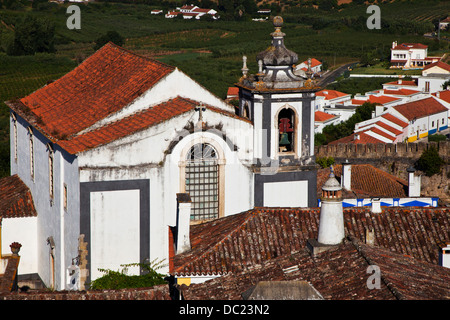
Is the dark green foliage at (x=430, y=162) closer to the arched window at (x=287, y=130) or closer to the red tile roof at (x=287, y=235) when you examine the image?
the arched window at (x=287, y=130)

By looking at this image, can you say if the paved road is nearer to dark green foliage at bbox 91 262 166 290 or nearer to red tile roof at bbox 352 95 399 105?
red tile roof at bbox 352 95 399 105

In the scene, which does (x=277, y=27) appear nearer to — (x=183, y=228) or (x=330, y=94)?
(x=183, y=228)

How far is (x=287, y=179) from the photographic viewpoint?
27.2 meters

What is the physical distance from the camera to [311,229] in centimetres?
2339

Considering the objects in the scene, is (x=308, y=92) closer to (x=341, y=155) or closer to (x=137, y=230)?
(x=137, y=230)

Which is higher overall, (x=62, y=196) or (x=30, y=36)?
(x=30, y=36)

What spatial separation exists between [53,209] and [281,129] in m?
6.58

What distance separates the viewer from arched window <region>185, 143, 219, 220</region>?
86.6 feet

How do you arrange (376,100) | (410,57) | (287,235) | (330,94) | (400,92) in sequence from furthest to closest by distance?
(410,57), (400,92), (330,94), (376,100), (287,235)

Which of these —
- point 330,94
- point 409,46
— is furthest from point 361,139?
point 409,46

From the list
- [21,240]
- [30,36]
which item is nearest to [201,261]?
[21,240]

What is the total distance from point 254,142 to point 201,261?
5449mm

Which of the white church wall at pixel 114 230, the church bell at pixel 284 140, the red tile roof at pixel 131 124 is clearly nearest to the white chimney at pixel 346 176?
the church bell at pixel 284 140

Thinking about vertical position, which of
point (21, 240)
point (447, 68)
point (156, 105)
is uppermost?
point (447, 68)
